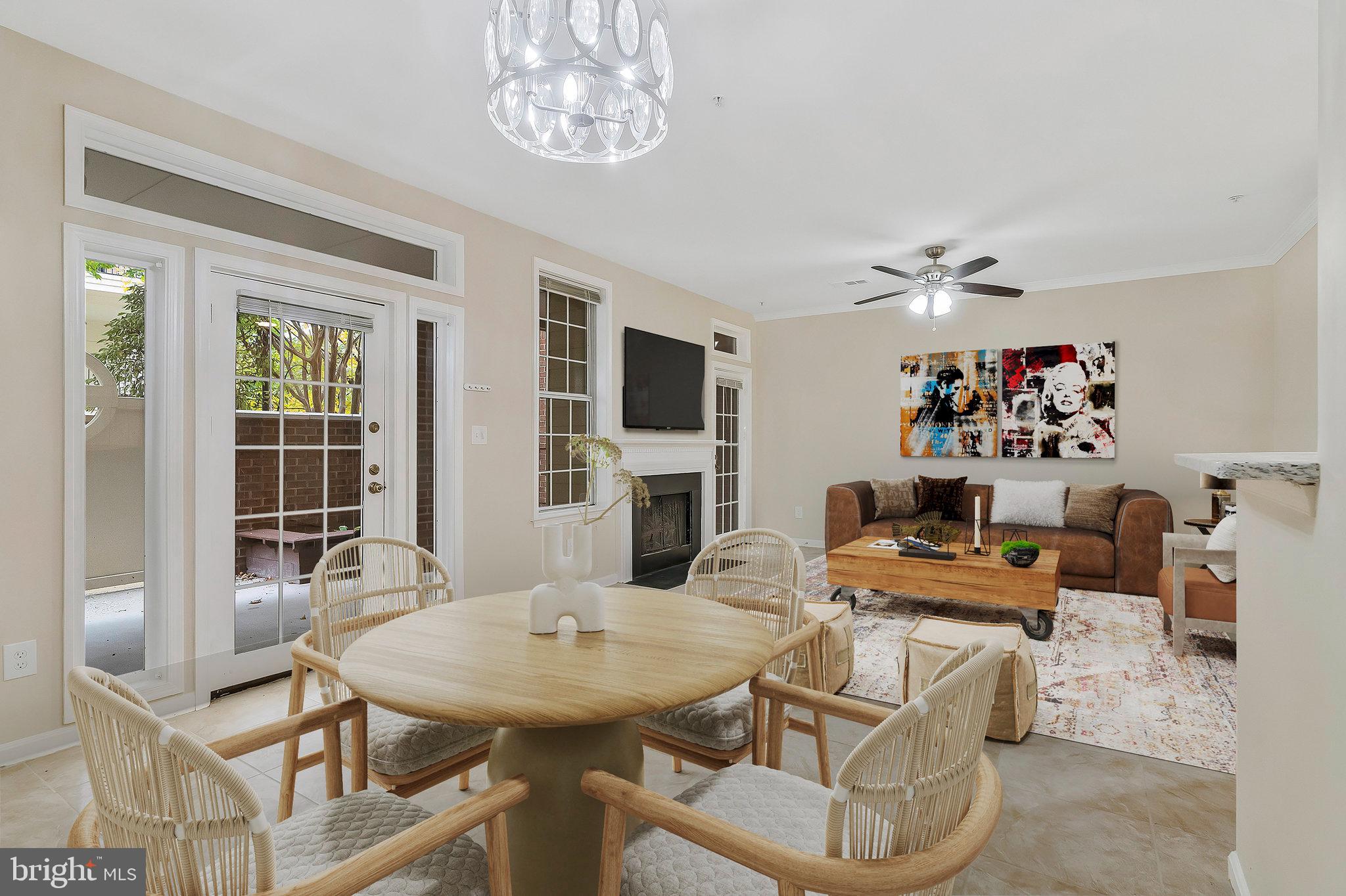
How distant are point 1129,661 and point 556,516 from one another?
3468mm

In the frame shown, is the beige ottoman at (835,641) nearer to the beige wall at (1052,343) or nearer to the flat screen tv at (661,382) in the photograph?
the flat screen tv at (661,382)

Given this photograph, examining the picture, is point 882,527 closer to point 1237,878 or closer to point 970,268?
point 970,268

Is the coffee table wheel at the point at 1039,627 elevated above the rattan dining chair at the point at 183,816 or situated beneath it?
situated beneath

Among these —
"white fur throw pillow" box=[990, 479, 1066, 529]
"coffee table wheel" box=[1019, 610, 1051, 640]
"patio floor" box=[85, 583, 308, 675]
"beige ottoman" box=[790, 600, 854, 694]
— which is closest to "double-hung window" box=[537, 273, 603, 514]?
"patio floor" box=[85, 583, 308, 675]

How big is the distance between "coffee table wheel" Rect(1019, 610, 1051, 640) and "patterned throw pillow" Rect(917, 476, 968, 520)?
195 centimetres

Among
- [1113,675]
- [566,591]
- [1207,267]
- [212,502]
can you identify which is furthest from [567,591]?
[1207,267]

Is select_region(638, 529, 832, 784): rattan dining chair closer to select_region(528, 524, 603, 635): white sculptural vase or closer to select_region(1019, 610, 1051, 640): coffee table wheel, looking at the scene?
select_region(528, 524, 603, 635): white sculptural vase

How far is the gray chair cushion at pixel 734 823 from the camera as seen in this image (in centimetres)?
107

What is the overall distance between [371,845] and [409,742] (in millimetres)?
424

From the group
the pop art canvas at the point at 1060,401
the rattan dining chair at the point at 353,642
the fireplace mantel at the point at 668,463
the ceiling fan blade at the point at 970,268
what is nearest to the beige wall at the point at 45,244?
the rattan dining chair at the point at 353,642

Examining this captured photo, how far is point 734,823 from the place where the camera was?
3.99 ft

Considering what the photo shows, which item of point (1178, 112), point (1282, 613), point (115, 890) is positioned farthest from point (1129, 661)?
point (115, 890)

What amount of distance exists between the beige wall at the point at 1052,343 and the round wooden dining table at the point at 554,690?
507 centimetres

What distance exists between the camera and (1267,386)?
5129 millimetres
